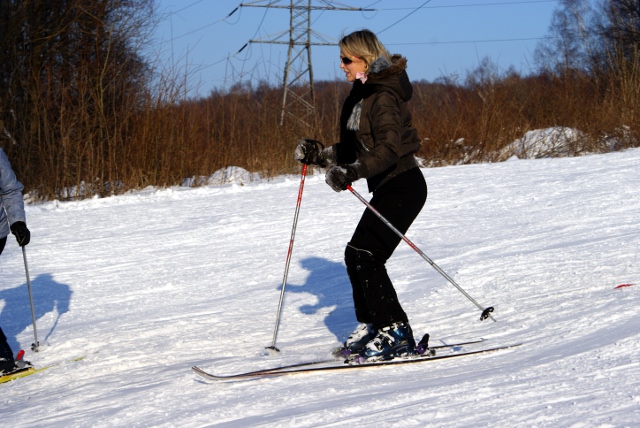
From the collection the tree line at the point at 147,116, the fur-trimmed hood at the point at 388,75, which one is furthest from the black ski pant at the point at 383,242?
the tree line at the point at 147,116

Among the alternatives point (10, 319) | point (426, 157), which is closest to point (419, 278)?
point (10, 319)

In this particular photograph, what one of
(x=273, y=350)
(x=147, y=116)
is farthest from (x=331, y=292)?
(x=147, y=116)

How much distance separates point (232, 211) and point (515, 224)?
13.5ft

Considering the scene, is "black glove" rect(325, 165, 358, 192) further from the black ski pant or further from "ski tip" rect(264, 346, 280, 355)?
"ski tip" rect(264, 346, 280, 355)

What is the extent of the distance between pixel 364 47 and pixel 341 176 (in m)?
0.75

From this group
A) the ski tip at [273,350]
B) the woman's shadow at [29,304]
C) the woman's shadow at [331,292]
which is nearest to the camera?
the ski tip at [273,350]

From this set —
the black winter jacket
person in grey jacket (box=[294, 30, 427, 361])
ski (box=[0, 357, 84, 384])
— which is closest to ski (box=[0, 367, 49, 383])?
ski (box=[0, 357, 84, 384])

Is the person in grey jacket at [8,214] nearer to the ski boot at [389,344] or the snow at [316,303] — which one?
the snow at [316,303]

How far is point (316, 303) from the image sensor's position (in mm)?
6785

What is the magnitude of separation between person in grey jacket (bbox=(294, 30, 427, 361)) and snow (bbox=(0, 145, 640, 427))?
278 mm

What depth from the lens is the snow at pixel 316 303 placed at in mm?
3561

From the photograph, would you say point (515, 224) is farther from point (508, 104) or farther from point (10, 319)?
point (508, 104)

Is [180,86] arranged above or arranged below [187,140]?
above

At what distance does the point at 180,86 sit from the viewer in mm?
13555
